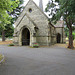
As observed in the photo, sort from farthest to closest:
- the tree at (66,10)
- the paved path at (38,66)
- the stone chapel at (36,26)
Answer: the stone chapel at (36,26) → the tree at (66,10) → the paved path at (38,66)

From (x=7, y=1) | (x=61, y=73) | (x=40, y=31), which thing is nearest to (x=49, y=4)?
(x=40, y=31)

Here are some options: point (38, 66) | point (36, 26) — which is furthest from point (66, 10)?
point (36, 26)

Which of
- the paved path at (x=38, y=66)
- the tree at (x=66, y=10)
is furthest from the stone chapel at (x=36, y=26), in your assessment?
the paved path at (x=38, y=66)

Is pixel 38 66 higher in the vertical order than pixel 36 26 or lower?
lower

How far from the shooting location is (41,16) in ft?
67.0

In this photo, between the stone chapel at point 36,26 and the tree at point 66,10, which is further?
the stone chapel at point 36,26

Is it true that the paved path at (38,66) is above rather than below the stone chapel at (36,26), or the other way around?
below

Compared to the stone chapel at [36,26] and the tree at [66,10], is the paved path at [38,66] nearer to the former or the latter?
the tree at [66,10]

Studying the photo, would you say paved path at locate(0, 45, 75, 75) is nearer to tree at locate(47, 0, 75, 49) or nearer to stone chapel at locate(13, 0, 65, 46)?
tree at locate(47, 0, 75, 49)

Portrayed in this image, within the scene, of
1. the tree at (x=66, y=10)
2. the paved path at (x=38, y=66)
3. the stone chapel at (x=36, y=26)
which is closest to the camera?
the paved path at (x=38, y=66)

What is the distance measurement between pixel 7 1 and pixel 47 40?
48.6ft

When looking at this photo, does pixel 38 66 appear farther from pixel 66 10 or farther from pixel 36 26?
pixel 36 26

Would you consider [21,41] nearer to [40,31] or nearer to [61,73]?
[40,31]

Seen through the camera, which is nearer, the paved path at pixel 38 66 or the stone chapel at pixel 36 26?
the paved path at pixel 38 66
